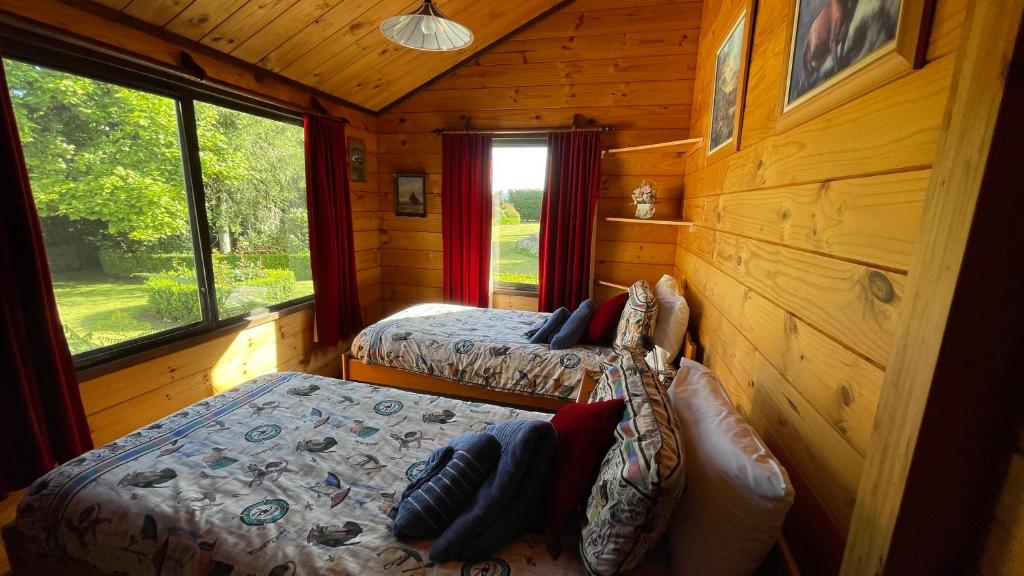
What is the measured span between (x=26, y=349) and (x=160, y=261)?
29.9 inches

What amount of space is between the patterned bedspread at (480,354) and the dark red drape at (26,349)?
1395 mm

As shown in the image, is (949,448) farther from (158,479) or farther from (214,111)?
(214,111)

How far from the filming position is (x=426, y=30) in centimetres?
187

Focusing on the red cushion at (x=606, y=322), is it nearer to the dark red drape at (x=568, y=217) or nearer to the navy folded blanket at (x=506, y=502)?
the dark red drape at (x=568, y=217)

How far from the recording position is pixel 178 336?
2.30 metres

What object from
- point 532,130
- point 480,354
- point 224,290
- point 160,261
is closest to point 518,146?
point 532,130

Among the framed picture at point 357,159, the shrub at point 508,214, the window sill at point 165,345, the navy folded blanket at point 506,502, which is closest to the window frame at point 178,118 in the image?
the window sill at point 165,345

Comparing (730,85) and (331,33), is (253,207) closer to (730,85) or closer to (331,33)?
(331,33)

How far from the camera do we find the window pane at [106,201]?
1742 millimetres

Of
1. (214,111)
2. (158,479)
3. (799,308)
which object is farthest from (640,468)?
(214,111)

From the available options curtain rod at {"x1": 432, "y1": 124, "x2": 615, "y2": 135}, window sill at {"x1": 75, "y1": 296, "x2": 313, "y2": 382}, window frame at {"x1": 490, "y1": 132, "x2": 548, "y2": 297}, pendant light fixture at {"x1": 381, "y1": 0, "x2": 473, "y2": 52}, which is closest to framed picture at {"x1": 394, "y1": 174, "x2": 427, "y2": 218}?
curtain rod at {"x1": 432, "y1": 124, "x2": 615, "y2": 135}

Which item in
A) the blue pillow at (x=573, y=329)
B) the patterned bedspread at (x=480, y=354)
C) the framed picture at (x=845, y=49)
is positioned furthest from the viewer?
the blue pillow at (x=573, y=329)

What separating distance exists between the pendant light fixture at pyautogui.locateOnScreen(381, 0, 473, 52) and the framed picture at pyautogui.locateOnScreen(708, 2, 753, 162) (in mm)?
1211

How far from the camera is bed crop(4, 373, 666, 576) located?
100 cm
